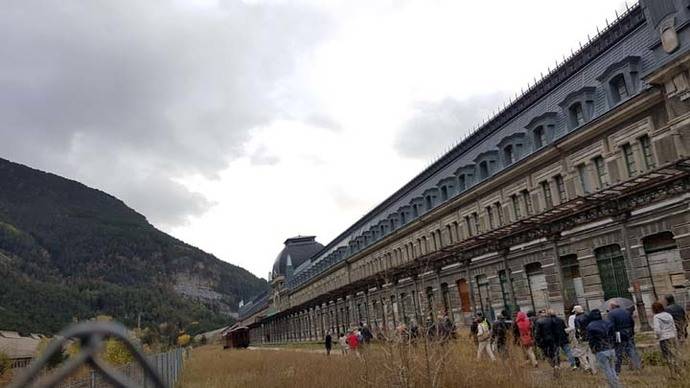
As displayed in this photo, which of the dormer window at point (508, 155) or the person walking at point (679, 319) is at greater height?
the dormer window at point (508, 155)

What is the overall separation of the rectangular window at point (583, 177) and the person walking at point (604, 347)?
15.5 m

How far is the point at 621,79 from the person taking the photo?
950 inches

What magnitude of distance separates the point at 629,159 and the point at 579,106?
452 centimetres

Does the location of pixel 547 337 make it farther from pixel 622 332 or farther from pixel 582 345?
pixel 622 332

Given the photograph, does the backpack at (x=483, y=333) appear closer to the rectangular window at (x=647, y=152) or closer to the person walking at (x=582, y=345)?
the person walking at (x=582, y=345)

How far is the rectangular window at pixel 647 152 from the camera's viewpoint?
71.9 feet

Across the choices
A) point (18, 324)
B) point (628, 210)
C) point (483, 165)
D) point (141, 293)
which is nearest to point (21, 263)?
point (141, 293)

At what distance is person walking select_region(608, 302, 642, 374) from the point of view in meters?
11.7

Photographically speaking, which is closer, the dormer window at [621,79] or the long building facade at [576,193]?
the long building facade at [576,193]

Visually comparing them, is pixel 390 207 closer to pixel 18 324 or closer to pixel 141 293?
pixel 18 324

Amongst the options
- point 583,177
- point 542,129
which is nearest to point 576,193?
point 583,177

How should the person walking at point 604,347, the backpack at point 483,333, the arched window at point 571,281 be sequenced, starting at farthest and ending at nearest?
the arched window at point 571,281
the backpack at point 483,333
the person walking at point 604,347

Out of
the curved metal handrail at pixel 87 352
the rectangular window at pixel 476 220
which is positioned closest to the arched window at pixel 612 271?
the rectangular window at pixel 476 220

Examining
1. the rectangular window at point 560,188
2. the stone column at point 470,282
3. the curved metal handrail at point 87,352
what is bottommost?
the curved metal handrail at point 87,352
